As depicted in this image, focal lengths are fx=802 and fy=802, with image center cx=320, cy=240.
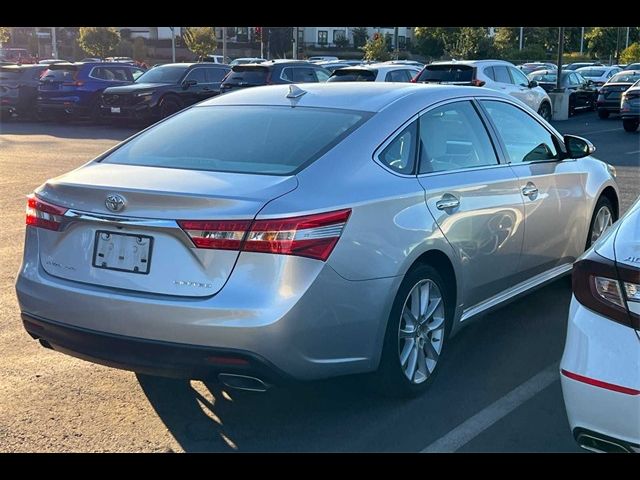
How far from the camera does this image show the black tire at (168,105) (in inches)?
822

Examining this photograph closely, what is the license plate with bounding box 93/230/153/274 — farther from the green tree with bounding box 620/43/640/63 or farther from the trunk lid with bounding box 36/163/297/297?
the green tree with bounding box 620/43/640/63

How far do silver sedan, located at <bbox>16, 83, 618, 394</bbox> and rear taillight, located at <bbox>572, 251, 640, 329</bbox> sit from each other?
1005 millimetres

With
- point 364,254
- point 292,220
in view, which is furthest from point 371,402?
point 292,220

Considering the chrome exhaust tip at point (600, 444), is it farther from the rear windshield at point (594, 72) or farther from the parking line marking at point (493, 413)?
the rear windshield at point (594, 72)

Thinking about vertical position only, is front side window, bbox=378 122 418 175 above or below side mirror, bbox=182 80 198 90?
below

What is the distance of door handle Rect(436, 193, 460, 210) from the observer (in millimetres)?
4328

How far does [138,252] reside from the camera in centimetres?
361

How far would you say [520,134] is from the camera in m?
5.51

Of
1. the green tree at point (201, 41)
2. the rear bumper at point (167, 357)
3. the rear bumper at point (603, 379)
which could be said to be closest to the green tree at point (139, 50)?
the green tree at point (201, 41)

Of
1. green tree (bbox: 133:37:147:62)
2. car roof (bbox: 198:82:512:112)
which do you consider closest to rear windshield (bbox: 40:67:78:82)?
car roof (bbox: 198:82:512:112)

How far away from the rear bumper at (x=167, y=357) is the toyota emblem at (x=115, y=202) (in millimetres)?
573
